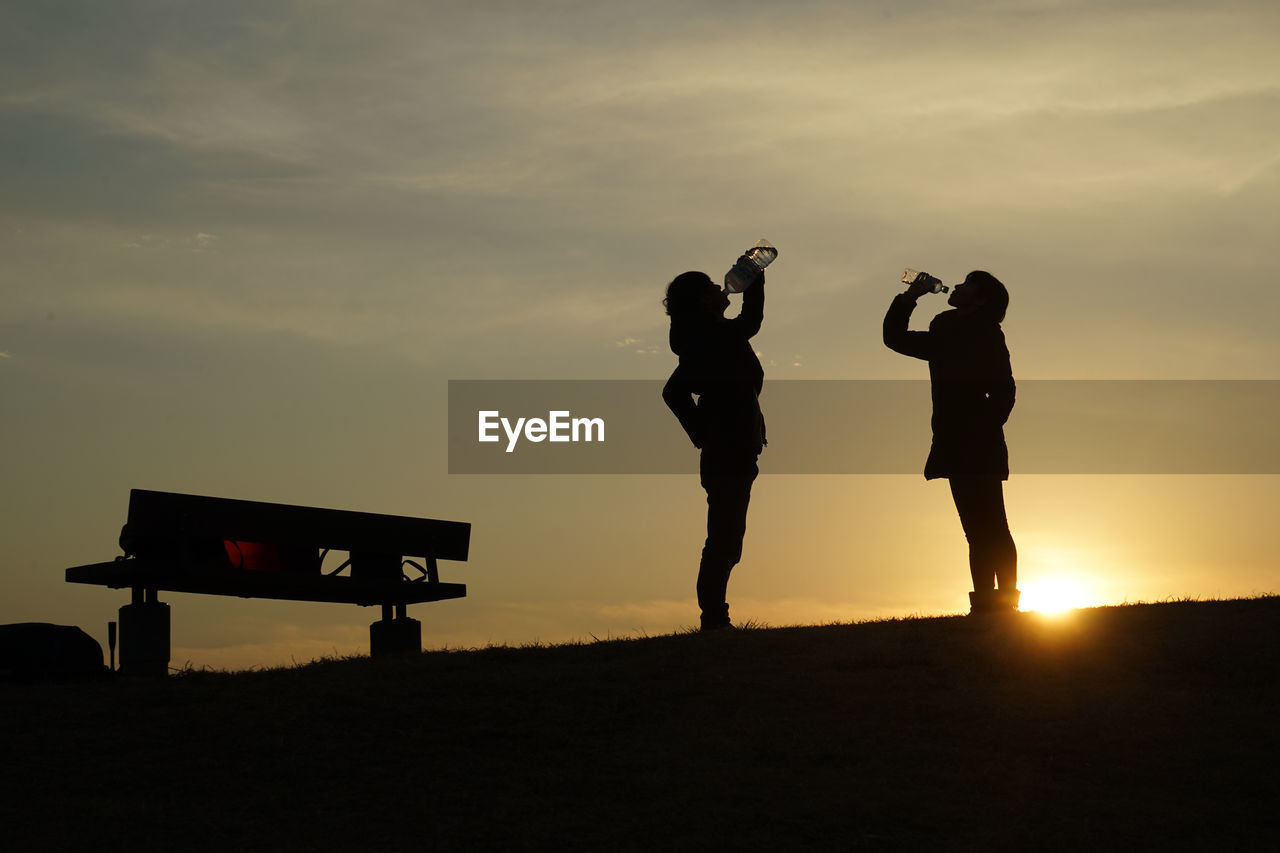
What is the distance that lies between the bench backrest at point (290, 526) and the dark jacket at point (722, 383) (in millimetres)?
4346

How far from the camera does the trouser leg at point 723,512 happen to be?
A: 11664 millimetres

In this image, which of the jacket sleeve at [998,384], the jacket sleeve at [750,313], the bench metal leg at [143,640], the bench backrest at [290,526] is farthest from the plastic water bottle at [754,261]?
the bench metal leg at [143,640]

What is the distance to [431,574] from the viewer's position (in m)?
15.2

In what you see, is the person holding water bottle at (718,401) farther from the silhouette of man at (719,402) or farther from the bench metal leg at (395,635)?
the bench metal leg at (395,635)

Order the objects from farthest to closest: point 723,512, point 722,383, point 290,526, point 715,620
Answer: point 290,526 < point 715,620 < point 722,383 < point 723,512

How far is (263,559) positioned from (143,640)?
6.15 ft

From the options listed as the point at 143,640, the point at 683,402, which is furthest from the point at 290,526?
the point at 683,402

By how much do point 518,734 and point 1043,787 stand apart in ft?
11.2

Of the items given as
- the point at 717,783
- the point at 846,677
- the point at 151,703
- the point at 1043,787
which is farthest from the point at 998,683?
the point at 151,703

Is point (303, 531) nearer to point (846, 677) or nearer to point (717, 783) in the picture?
point (846, 677)

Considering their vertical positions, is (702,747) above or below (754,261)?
below

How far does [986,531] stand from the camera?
12.2 meters

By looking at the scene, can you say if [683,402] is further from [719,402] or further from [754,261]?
[754,261]

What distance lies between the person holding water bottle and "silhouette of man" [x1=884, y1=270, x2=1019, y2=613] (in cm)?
146
